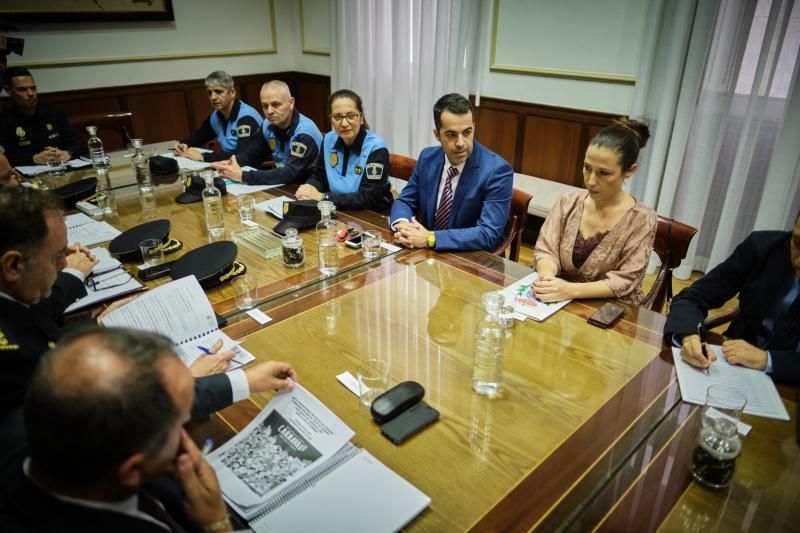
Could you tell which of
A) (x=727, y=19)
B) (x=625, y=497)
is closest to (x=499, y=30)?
(x=727, y=19)

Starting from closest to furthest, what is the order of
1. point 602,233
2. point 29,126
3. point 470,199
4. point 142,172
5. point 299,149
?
1. point 602,233
2. point 470,199
3. point 142,172
4. point 299,149
5. point 29,126

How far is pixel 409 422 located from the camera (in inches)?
44.1

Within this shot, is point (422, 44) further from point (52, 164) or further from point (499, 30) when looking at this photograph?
point (52, 164)

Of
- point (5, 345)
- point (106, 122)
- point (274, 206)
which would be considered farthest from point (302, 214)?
point (106, 122)

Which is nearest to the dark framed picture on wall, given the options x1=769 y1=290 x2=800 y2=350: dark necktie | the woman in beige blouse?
the woman in beige blouse

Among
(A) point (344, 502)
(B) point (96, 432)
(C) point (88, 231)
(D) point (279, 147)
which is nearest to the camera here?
(B) point (96, 432)

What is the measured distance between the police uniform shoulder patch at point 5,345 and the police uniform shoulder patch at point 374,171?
1849 millimetres

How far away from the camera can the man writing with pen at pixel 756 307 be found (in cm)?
130

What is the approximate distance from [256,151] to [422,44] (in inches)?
71.9

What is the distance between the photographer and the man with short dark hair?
350 centimetres

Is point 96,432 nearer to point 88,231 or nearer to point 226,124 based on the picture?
point 88,231

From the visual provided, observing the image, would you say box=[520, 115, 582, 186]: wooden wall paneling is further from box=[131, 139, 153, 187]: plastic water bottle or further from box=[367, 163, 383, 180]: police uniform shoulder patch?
box=[131, 139, 153, 187]: plastic water bottle

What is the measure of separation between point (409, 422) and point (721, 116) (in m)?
3.01

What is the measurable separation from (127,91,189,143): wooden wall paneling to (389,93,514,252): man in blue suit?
11.9 ft
